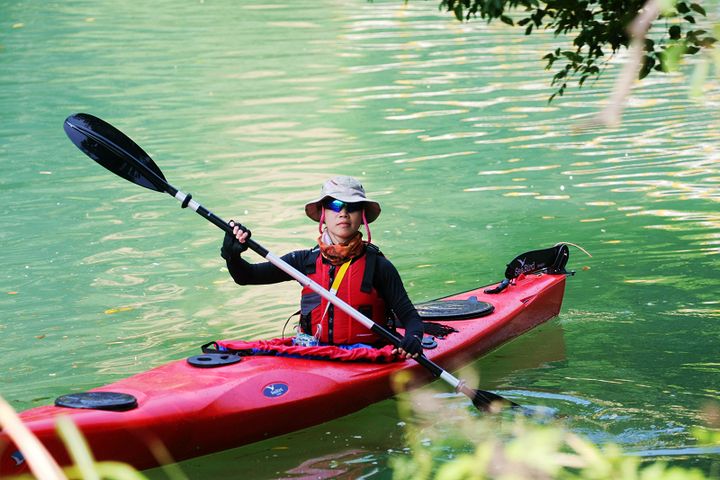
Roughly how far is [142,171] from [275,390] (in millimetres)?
1300

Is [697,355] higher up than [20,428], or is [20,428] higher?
[20,428]

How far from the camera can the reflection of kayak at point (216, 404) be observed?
385 centimetres

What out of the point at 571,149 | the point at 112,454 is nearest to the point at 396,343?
the point at 112,454

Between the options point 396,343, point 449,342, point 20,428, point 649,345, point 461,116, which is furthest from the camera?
point 461,116

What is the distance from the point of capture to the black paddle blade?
4.94 meters

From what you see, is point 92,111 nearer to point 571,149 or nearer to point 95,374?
point 571,149

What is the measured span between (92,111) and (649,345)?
9.61m

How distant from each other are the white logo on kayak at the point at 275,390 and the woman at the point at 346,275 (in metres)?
0.42

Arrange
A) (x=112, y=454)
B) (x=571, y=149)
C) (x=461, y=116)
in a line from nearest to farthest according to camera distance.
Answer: (x=112, y=454) → (x=571, y=149) → (x=461, y=116)

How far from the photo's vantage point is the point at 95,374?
5.41 m

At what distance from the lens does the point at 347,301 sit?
477 centimetres

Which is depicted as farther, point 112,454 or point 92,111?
point 92,111

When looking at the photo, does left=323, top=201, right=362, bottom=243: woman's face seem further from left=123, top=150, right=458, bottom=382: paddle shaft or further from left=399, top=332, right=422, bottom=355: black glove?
left=399, top=332, right=422, bottom=355: black glove

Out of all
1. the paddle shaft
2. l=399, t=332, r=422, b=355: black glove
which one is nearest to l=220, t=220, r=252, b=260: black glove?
the paddle shaft
